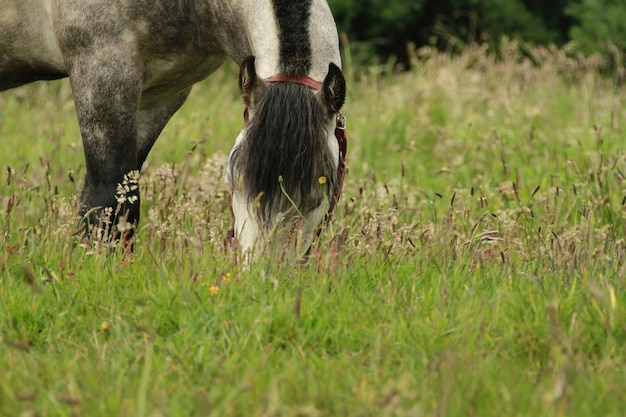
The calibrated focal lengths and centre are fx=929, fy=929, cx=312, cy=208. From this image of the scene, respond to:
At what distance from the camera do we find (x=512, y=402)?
244 cm

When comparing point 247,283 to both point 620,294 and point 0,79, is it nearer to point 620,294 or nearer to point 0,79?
point 620,294

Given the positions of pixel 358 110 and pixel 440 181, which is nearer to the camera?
pixel 440 181

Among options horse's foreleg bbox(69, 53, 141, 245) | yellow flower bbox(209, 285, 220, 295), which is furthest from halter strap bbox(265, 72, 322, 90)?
yellow flower bbox(209, 285, 220, 295)

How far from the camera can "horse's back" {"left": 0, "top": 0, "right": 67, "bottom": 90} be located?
14.7ft

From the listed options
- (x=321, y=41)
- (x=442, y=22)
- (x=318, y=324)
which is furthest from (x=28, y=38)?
(x=442, y=22)

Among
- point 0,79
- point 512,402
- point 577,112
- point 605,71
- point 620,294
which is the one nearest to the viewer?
point 512,402

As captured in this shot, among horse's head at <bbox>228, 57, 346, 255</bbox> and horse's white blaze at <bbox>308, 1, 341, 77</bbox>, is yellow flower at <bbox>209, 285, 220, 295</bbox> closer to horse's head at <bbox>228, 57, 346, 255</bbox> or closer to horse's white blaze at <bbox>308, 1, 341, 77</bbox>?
horse's head at <bbox>228, 57, 346, 255</bbox>

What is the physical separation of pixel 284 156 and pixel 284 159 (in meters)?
0.01

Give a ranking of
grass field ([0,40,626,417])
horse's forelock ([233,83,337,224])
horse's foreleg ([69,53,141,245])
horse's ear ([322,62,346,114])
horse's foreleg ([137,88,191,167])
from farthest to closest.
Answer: horse's foreleg ([137,88,191,167]) → horse's foreleg ([69,53,141,245]) → horse's ear ([322,62,346,114]) → horse's forelock ([233,83,337,224]) → grass field ([0,40,626,417])

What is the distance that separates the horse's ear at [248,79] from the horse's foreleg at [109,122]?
2.26 ft

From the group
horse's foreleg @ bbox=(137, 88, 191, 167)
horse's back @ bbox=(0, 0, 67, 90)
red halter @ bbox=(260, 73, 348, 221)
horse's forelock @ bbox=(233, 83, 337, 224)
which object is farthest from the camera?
horse's foreleg @ bbox=(137, 88, 191, 167)

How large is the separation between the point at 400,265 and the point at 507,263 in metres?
0.42

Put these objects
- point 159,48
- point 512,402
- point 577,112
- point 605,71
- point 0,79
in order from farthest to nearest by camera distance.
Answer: point 605,71, point 577,112, point 0,79, point 159,48, point 512,402

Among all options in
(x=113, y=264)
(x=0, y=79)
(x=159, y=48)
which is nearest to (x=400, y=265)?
(x=113, y=264)
